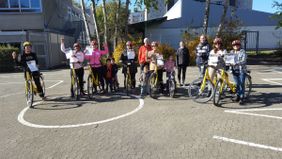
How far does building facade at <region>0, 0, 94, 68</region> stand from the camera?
68.4ft

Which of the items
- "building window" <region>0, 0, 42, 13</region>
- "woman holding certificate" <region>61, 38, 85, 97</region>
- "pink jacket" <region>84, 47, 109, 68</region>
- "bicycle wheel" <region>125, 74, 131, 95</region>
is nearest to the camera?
"woman holding certificate" <region>61, 38, 85, 97</region>

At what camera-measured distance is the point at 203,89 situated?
7680 mm

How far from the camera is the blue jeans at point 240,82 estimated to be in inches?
287

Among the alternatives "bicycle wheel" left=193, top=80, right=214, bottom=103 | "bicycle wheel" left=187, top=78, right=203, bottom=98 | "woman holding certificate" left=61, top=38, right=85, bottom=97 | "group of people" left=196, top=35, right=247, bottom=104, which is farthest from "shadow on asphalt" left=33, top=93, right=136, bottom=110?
"group of people" left=196, top=35, right=247, bottom=104

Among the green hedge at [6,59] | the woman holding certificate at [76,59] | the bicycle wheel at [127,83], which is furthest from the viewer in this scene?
the green hedge at [6,59]

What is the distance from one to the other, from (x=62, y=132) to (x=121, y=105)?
232 cm

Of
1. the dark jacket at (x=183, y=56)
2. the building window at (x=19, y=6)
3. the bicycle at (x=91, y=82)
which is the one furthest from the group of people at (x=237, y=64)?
the building window at (x=19, y=6)

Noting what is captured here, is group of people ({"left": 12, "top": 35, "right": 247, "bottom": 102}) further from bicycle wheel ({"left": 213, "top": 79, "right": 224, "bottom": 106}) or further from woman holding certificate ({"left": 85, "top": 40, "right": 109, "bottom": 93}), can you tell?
bicycle wheel ({"left": 213, "top": 79, "right": 224, "bottom": 106})

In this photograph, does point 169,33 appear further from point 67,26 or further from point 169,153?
point 169,153

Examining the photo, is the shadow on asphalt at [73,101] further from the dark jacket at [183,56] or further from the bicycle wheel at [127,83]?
the dark jacket at [183,56]

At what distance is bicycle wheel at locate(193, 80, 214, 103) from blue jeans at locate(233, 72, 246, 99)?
66cm

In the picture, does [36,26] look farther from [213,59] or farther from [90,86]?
[213,59]

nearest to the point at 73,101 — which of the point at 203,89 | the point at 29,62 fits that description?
the point at 29,62

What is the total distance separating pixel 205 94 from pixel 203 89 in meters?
0.30
